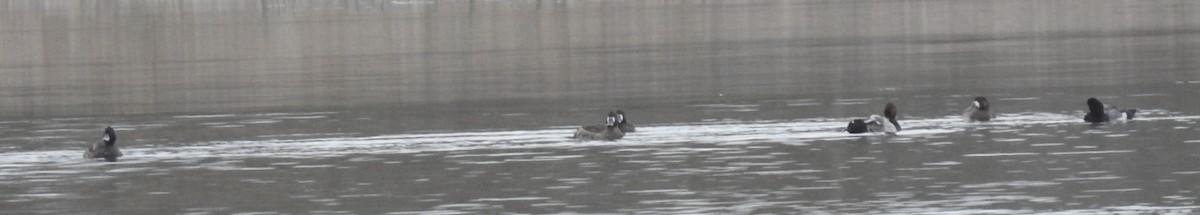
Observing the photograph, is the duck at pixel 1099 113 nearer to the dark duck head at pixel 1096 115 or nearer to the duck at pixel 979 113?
the dark duck head at pixel 1096 115

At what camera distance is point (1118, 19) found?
74625mm

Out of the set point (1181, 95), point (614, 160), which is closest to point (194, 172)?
point (614, 160)

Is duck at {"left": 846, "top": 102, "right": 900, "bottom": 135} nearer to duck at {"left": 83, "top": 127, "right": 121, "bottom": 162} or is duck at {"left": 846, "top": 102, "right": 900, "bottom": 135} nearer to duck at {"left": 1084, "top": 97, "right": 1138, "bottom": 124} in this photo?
duck at {"left": 1084, "top": 97, "right": 1138, "bottom": 124}

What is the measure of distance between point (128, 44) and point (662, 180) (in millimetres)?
63873

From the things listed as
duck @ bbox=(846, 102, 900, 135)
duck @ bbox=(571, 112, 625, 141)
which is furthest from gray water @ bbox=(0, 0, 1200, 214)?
duck @ bbox=(571, 112, 625, 141)

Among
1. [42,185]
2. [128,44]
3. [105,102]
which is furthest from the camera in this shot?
[128,44]

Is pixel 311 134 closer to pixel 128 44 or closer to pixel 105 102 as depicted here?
pixel 105 102

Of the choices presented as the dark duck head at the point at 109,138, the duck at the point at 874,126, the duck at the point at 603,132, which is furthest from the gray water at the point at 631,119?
the duck at the point at 603,132

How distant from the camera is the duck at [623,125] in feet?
101

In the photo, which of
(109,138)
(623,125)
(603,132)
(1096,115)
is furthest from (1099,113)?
(109,138)

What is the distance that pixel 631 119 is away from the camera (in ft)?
116

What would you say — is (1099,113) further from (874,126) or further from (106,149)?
(106,149)

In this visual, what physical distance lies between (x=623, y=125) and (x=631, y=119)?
416 centimetres

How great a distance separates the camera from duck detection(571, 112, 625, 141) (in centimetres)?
2992
